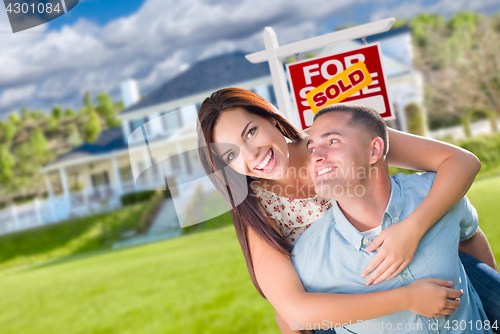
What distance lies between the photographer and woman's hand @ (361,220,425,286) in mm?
1122

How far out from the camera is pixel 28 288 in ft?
33.3

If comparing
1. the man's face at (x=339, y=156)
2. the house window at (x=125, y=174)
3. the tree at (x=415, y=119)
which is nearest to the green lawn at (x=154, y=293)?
the man's face at (x=339, y=156)

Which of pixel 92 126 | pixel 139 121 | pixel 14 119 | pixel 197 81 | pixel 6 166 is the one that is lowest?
pixel 6 166

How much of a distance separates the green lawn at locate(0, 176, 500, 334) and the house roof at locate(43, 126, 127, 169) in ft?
30.0

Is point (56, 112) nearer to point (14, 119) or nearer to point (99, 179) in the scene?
point (14, 119)

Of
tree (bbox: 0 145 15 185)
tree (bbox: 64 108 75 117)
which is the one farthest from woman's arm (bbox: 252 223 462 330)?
tree (bbox: 64 108 75 117)

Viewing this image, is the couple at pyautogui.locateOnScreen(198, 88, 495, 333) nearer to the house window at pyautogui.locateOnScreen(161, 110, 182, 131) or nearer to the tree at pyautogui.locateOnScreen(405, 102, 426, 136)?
the house window at pyautogui.locateOnScreen(161, 110, 182, 131)

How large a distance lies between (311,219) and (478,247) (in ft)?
1.99

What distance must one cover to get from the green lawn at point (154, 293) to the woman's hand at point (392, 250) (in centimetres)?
377

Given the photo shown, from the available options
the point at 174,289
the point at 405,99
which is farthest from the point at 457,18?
the point at 174,289

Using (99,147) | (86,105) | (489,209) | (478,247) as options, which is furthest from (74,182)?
(478,247)

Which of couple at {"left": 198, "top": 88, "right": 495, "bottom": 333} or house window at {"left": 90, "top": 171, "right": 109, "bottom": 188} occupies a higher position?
couple at {"left": 198, "top": 88, "right": 495, "bottom": 333}

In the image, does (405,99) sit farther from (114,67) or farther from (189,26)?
(114,67)

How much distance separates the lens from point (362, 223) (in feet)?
3.92
